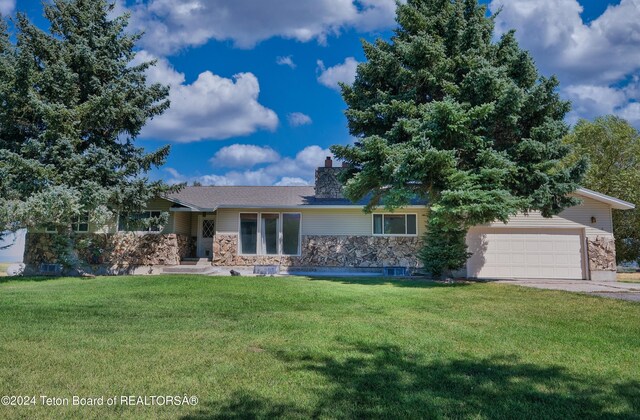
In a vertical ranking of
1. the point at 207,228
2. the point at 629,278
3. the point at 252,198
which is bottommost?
the point at 629,278

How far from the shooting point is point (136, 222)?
15.0 metres

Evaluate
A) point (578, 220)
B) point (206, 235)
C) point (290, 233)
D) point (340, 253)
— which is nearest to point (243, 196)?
point (206, 235)

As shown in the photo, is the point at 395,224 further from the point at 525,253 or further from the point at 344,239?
the point at 525,253

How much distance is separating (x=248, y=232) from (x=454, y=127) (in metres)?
9.21

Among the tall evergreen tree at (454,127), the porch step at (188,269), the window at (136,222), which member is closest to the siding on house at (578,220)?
the tall evergreen tree at (454,127)

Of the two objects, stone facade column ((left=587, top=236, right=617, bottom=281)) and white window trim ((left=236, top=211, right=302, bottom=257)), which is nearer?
stone facade column ((left=587, top=236, right=617, bottom=281))

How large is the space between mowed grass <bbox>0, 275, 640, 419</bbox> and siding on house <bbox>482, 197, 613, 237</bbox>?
7.61 meters

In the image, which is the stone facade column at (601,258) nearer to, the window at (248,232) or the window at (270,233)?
the window at (270,233)

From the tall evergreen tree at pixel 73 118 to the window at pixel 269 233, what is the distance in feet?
12.2

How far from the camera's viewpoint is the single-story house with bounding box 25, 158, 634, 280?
1526 centimetres

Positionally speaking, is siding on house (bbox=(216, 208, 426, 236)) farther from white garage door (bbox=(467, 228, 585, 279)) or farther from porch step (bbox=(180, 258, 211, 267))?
white garage door (bbox=(467, 228, 585, 279))

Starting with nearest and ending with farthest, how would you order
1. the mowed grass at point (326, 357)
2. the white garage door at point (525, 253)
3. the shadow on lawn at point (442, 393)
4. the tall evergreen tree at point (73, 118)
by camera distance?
Result: the shadow on lawn at point (442, 393) → the mowed grass at point (326, 357) → the tall evergreen tree at point (73, 118) → the white garage door at point (525, 253)

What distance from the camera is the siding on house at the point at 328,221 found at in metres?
16.2

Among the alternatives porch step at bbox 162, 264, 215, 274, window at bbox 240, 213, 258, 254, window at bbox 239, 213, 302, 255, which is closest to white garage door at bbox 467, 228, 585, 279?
window at bbox 239, 213, 302, 255
